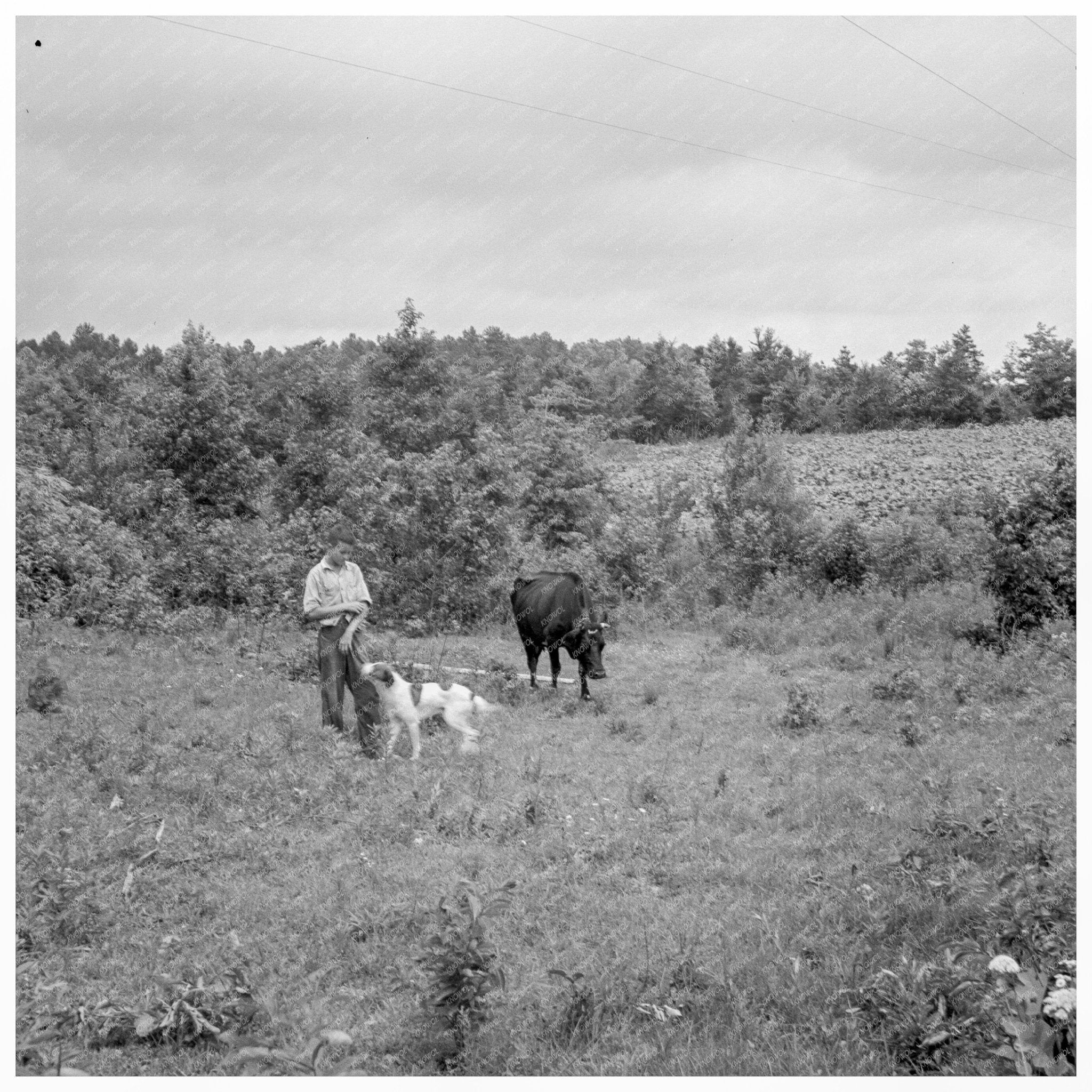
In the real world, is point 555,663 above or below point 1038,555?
below

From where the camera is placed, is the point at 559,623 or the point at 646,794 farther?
the point at 559,623

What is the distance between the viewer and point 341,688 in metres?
8.75

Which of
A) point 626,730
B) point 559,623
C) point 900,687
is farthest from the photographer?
point 559,623

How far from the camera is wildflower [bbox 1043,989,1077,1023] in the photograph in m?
3.16

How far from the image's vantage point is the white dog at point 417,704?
8.49 m

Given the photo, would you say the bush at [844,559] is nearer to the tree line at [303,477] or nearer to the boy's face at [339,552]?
the tree line at [303,477]

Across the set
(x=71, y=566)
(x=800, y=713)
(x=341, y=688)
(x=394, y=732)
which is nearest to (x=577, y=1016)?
(x=394, y=732)

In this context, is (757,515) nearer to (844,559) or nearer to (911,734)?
(844,559)

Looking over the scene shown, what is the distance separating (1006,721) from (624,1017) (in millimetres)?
7316

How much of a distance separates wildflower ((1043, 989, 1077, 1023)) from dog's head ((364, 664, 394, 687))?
606 centimetres

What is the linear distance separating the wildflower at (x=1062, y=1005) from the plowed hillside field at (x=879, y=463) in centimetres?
3221

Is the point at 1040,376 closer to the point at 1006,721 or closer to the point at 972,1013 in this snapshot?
the point at 1006,721

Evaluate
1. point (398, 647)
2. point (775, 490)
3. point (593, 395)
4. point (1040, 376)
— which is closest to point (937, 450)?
point (1040, 376)

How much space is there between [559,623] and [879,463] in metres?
38.1
